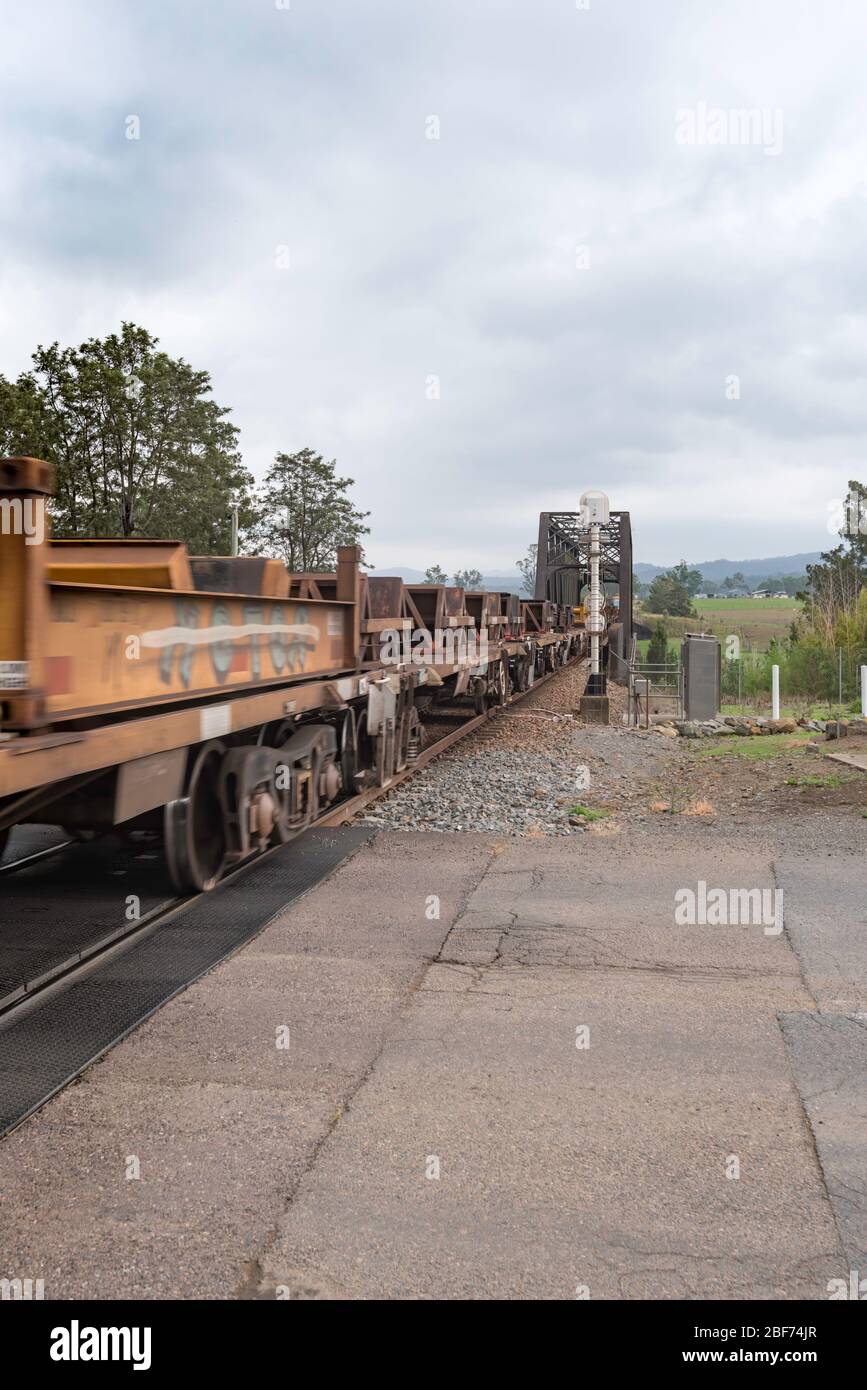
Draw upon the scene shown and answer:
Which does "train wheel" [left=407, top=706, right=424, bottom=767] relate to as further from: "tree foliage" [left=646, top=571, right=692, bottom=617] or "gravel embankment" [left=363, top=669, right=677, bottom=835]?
"tree foliage" [left=646, top=571, right=692, bottom=617]

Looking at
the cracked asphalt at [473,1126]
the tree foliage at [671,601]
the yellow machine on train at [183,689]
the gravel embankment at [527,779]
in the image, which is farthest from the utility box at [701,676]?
the tree foliage at [671,601]

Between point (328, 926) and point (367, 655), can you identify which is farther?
point (367, 655)

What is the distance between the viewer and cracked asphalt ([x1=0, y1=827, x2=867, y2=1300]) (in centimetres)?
300

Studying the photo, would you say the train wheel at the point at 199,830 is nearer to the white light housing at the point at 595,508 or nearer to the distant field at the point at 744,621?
the white light housing at the point at 595,508

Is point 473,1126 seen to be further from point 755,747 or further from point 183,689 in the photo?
point 755,747

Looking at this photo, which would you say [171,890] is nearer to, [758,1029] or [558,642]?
[758,1029]

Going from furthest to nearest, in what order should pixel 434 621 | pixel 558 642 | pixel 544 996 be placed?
pixel 558 642 < pixel 434 621 < pixel 544 996

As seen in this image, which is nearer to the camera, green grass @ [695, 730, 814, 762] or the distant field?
green grass @ [695, 730, 814, 762]

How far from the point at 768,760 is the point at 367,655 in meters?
6.74

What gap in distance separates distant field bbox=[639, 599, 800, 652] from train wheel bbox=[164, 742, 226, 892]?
6870 cm

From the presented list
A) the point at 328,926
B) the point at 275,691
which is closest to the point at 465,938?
the point at 328,926

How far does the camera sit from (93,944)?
5.88 meters

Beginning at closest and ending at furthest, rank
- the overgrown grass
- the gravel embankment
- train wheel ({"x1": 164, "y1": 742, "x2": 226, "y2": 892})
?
train wheel ({"x1": 164, "y1": 742, "x2": 226, "y2": 892}), the gravel embankment, the overgrown grass

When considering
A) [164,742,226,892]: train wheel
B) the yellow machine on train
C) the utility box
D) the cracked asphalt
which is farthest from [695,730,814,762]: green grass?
[164,742,226,892]: train wheel
